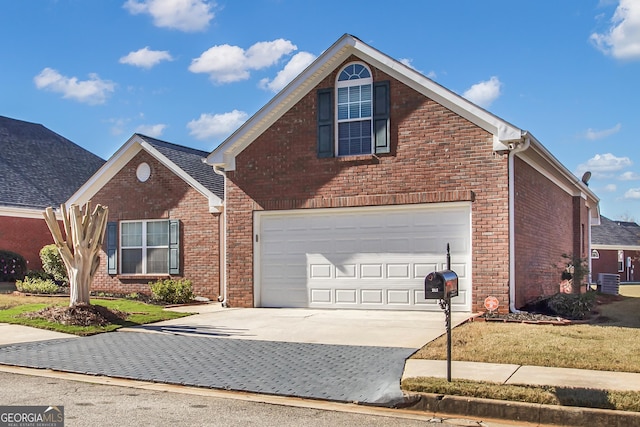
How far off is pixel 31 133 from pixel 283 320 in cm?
2179

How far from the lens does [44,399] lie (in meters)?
7.21

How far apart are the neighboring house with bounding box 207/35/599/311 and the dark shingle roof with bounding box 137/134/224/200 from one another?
2.77 m

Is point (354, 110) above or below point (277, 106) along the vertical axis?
below

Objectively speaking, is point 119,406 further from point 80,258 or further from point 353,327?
point 80,258

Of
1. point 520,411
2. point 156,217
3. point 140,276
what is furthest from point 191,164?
point 520,411

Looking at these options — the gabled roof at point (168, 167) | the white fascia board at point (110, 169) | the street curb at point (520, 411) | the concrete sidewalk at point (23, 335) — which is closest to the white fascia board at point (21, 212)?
the gabled roof at point (168, 167)

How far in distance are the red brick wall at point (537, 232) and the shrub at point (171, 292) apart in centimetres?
892

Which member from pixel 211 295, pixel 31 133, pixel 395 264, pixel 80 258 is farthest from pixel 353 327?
pixel 31 133

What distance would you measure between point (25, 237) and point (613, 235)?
133 feet

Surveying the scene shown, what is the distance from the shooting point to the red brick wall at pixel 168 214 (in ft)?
62.4

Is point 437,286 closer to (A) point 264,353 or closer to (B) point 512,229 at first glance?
(A) point 264,353

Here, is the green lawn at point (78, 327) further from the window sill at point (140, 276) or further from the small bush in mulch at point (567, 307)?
the small bush in mulch at point (567, 307)

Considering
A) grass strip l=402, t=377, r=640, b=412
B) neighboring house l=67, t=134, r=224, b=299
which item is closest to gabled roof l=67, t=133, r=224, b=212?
neighboring house l=67, t=134, r=224, b=299

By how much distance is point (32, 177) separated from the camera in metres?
27.6
